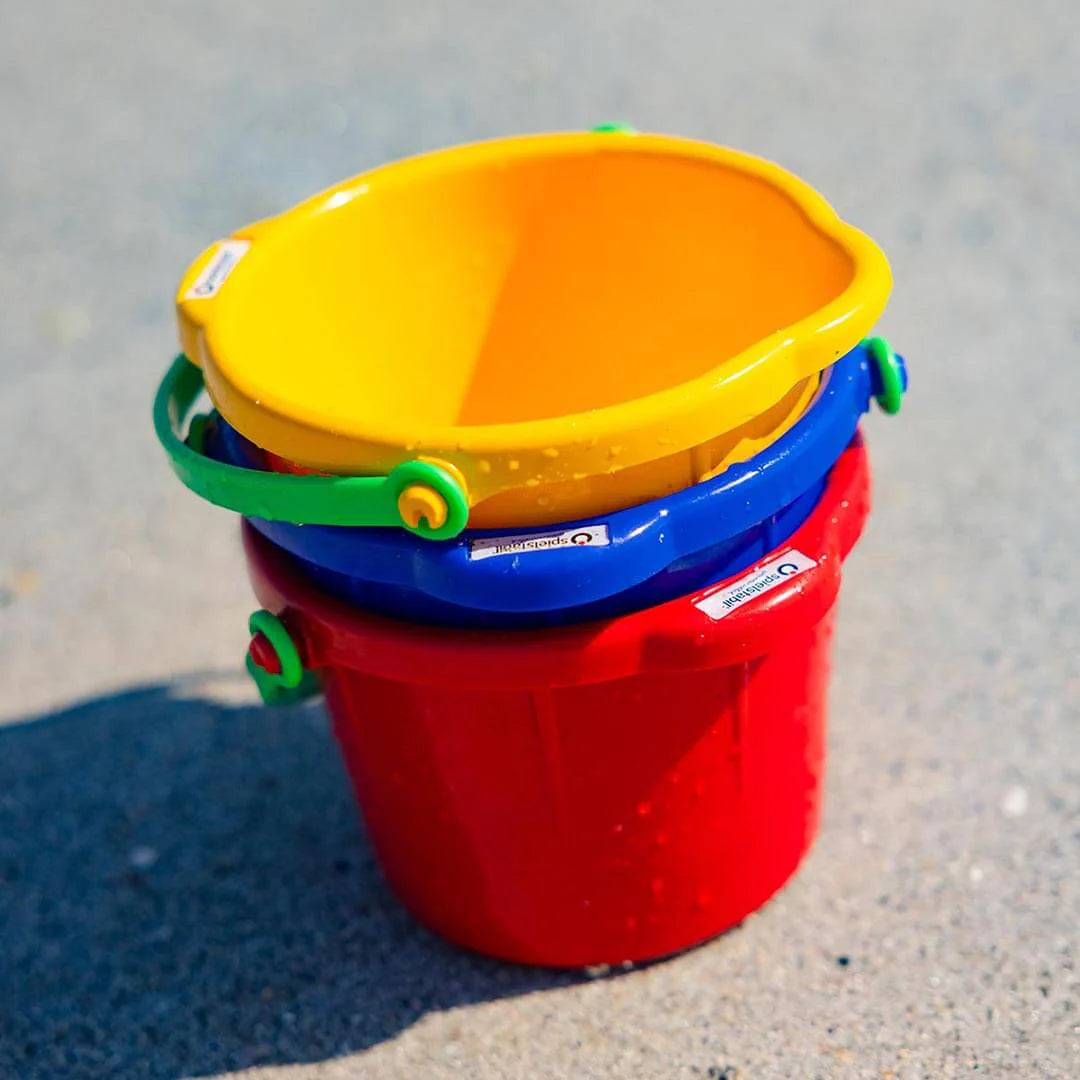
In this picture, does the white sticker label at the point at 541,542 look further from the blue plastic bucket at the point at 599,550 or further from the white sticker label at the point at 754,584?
the white sticker label at the point at 754,584

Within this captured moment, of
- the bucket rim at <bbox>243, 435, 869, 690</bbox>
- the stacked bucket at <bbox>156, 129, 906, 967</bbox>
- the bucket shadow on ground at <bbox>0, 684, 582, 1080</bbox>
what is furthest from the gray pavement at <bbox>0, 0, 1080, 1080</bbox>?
the bucket rim at <bbox>243, 435, 869, 690</bbox>

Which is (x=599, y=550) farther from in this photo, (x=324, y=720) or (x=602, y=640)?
(x=324, y=720)

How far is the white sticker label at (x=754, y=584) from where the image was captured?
1079 millimetres

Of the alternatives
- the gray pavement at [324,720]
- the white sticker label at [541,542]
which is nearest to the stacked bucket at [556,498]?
the white sticker label at [541,542]

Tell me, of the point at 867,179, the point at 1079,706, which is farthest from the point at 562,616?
the point at 867,179

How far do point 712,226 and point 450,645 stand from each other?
1.77ft

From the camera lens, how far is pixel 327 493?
40.0 inches

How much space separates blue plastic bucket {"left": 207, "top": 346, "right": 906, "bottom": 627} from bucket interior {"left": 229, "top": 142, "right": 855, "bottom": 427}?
0.68 feet

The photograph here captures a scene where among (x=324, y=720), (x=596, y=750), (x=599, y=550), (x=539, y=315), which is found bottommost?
(x=324, y=720)

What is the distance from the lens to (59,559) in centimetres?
200

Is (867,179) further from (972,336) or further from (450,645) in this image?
(450,645)

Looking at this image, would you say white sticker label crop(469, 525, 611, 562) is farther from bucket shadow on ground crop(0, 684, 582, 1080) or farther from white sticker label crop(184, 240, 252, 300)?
bucket shadow on ground crop(0, 684, 582, 1080)

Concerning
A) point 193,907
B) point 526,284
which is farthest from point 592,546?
point 193,907

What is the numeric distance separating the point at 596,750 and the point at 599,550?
24 cm
